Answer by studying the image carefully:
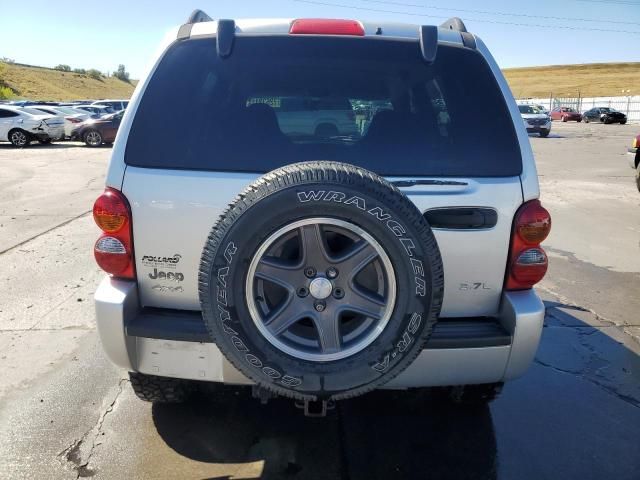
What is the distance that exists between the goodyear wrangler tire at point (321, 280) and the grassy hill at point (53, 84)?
7014 cm

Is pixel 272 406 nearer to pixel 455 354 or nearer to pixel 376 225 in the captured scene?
pixel 455 354

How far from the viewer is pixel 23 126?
68.9ft

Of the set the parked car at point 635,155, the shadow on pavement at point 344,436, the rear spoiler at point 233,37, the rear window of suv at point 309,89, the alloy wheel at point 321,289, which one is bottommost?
the shadow on pavement at point 344,436

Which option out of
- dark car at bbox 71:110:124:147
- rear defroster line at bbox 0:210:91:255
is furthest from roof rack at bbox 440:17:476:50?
Answer: dark car at bbox 71:110:124:147

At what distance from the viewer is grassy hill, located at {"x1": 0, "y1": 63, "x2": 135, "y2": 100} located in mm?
67188

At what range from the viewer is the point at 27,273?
18.0 feet

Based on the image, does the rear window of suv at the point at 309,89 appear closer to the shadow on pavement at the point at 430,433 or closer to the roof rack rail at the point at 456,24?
the roof rack rail at the point at 456,24

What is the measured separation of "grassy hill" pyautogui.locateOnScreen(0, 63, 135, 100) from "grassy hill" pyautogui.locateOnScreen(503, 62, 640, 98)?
6401cm

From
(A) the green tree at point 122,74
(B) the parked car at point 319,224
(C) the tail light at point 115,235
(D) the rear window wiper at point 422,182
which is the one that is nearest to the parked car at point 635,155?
(B) the parked car at point 319,224

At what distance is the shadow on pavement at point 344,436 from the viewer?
2600 millimetres

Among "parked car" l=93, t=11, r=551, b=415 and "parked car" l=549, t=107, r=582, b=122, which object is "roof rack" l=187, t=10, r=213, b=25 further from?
"parked car" l=549, t=107, r=582, b=122

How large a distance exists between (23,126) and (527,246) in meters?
23.2

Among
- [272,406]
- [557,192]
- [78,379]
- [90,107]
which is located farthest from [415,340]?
[90,107]

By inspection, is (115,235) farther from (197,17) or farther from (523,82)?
(523,82)
